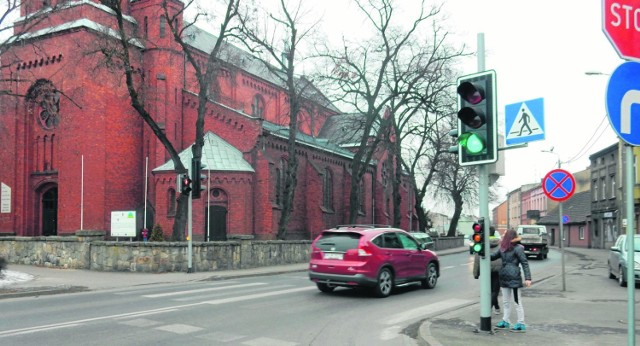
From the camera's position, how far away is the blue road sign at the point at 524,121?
311 inches

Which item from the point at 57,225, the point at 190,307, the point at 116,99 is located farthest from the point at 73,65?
the point at 190,307

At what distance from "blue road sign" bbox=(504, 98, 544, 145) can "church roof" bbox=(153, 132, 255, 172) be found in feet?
79.7

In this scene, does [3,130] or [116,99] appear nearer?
[116,99]

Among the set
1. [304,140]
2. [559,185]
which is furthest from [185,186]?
[304,140]

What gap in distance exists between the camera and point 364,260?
1251cm

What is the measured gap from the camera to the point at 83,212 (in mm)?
30422

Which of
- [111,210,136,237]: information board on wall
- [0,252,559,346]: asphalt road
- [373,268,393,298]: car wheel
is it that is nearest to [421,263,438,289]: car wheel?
[0,252,559,346]: asphalt road

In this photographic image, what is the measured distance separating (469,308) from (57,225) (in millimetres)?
28099

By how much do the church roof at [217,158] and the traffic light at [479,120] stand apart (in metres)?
24.5

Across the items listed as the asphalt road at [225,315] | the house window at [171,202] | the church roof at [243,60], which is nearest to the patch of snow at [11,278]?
the asphalt road at [225,315]

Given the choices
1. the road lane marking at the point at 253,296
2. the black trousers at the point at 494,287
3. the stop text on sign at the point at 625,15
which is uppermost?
the stop text on sign at the point at 625,15

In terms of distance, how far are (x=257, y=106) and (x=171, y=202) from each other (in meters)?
14.7

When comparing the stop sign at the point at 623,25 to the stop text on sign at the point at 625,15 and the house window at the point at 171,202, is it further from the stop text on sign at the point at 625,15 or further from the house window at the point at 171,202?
the house window at the point at 171,202

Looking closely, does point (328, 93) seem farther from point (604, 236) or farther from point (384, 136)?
point (604, 236)
